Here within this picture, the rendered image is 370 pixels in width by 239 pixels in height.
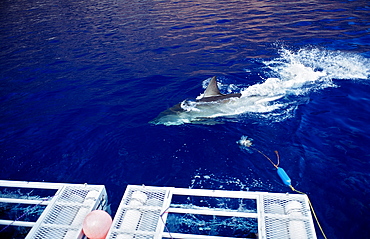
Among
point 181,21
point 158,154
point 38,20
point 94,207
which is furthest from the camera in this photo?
point 38,20

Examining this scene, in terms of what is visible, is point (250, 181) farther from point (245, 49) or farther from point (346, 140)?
point (245, 49)

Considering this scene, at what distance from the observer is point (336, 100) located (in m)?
11.6

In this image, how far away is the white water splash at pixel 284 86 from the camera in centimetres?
1075

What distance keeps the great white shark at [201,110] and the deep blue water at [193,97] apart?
233mm

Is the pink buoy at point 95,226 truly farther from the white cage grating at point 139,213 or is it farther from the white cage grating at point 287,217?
the white cage grating at point 287,217

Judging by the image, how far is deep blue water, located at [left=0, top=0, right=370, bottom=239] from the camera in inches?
314

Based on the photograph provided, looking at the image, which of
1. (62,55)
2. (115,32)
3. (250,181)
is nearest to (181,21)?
(115,32)

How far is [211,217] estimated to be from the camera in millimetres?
6836

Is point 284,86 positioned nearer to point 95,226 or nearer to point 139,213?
point 139,213

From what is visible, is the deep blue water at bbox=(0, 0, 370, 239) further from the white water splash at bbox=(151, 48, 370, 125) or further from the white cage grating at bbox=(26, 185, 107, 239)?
the white cage grating at bbox=(26, 185, 107, 239)

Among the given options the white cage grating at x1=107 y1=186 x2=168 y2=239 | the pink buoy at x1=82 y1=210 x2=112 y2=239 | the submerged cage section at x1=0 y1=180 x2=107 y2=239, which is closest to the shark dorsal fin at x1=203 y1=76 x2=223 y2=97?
the white cage grating at x1=107 y1=186 x2=168 y2=239

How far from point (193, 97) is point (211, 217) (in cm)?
676

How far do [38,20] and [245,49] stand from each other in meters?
21.9

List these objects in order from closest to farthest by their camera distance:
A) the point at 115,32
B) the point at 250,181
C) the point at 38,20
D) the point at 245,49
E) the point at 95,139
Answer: the point at 250,181 → the point at 95,139 → the point at 245,49 → the point at 115,32 → the point at 38,20
